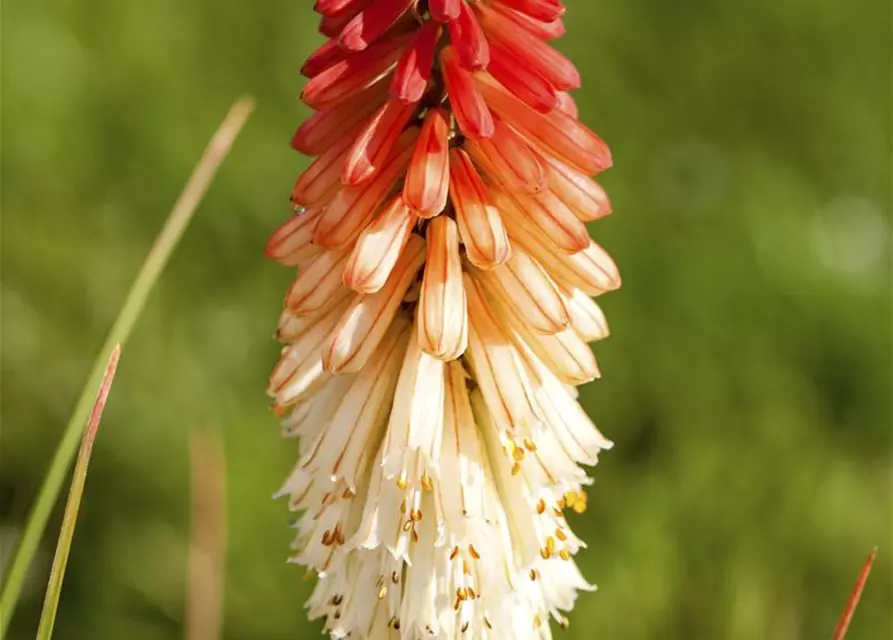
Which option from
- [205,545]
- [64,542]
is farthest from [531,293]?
[205,545]

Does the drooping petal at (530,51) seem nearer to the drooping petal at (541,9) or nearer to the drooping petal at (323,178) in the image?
the drooping petal at (541,9)

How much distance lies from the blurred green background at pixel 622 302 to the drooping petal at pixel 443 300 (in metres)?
1.37

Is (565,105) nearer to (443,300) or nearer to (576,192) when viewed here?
(576,192)

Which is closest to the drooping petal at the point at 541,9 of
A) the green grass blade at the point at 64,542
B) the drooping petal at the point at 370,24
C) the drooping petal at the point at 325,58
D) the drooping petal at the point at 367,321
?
the drooping petal at the point at 370,24

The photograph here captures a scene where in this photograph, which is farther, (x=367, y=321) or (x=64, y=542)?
(x=367, y=321)

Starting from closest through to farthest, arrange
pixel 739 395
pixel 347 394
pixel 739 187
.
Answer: pixel 347 394 → pixel 739 395 → pixel 739 187

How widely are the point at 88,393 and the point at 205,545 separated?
1.36 meters

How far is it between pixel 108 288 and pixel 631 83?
2.75 metres

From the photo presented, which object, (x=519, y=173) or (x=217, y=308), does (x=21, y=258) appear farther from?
(x=519, y=173)

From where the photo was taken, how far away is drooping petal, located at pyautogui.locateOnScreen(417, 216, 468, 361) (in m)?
2.17

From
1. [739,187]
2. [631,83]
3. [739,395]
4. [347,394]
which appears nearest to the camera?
[347,394]

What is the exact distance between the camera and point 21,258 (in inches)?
197

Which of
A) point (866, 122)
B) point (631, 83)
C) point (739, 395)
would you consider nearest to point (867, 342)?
point (739, 395)

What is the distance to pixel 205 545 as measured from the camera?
3.37 metres
